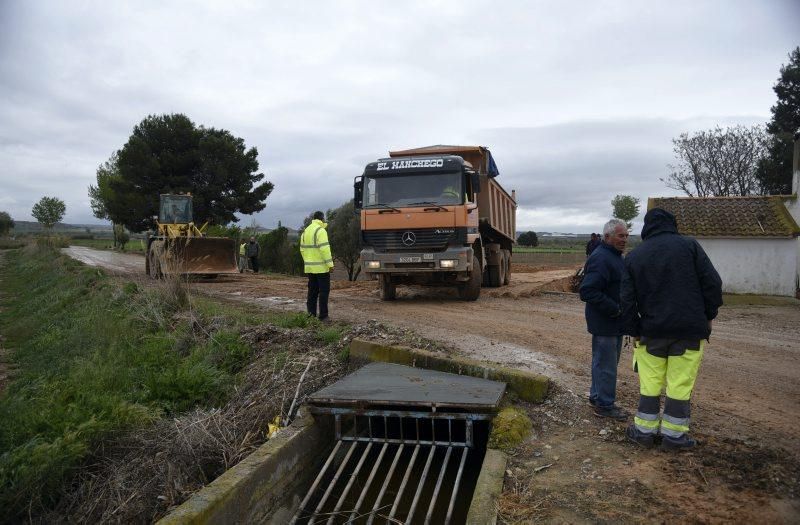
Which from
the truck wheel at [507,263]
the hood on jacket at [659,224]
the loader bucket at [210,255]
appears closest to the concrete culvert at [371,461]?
the hood on jacket at [659,224]

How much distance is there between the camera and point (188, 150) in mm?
37188

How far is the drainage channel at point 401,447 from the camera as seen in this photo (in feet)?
14.7

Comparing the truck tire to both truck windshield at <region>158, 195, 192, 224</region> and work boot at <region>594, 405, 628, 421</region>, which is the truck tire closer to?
work boot at <region>594, 405, 628, 421</region>

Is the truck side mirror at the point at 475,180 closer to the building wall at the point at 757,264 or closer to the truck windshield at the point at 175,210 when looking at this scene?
the building wall at the point at 757,264

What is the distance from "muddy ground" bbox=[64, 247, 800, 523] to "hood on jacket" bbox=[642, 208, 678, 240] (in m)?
1.51

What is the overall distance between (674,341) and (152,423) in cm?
475

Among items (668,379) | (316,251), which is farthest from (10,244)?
(668,379)

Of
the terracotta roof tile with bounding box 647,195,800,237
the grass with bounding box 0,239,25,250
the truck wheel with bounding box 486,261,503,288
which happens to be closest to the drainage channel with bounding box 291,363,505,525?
the truck wheel with bounding box 486,261,503,288

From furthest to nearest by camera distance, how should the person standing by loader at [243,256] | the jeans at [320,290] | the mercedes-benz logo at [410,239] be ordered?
the person standing by loader at [243,256], the mercedes-benz logo at [410,239], the jeans at [320,290]

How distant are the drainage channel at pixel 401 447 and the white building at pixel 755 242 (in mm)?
13874

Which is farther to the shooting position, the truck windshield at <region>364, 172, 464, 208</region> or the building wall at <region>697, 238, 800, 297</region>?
the building wall at <region>697, 238, 800, 297</region>

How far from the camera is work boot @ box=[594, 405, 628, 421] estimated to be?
15.3 ft

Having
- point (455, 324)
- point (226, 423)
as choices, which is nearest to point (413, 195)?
point (455, 324)

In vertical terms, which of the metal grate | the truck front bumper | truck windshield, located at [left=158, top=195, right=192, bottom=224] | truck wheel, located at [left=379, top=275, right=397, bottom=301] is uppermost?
truck windshield, located at [left=158, top=195, right=192, bottom=224]
